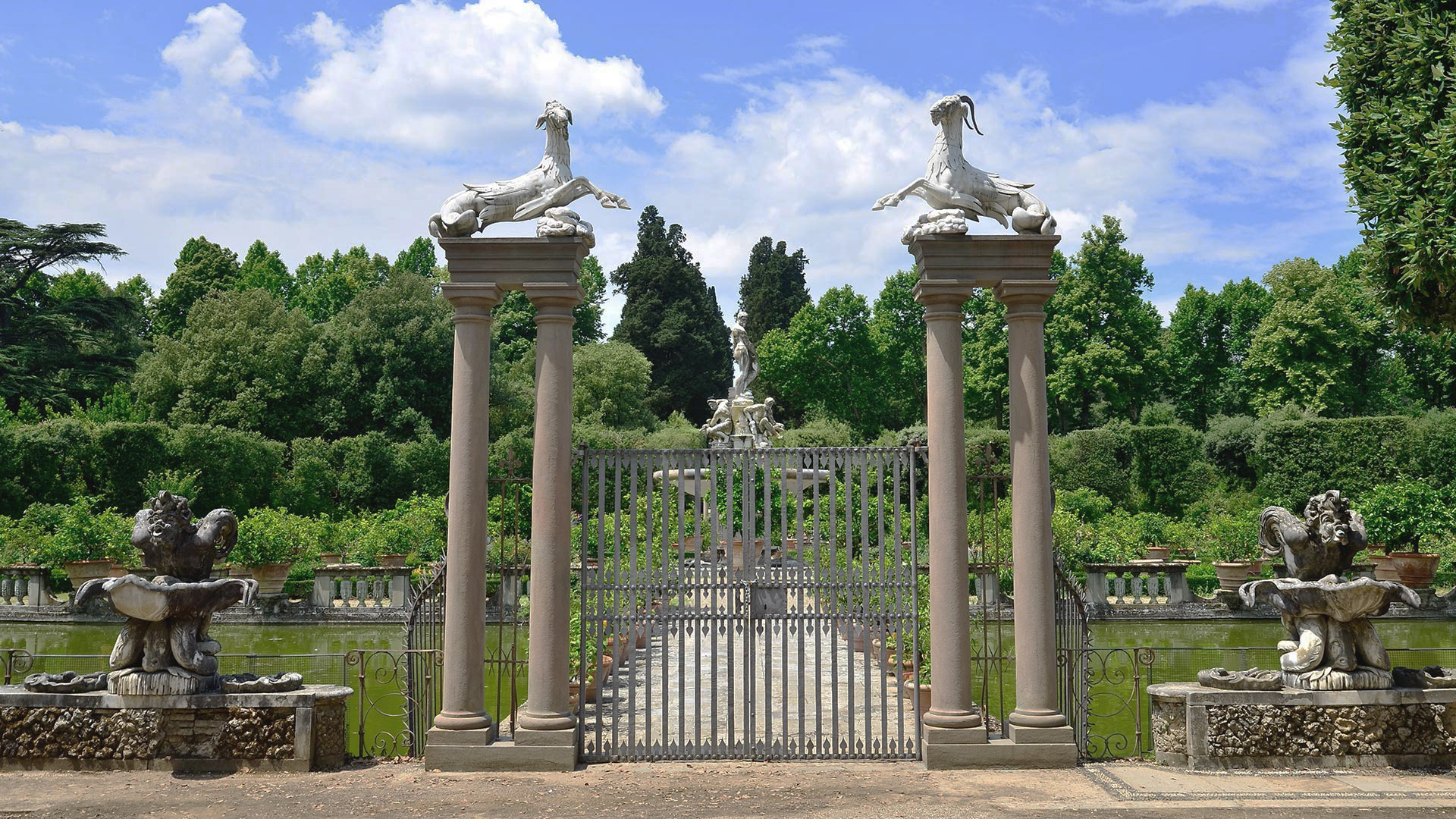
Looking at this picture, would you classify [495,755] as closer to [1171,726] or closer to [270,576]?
[1171,726]

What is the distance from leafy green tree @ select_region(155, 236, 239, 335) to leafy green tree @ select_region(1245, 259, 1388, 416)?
136 ft

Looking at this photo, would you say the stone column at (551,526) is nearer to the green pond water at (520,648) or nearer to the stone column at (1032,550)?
the stone column at (1032,550)

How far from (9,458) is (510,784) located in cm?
2676

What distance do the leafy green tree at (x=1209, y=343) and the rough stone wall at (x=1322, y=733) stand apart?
3694cm

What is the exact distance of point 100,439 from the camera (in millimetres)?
28594

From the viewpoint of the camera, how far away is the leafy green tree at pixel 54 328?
109 feet

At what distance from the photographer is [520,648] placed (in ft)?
54.6

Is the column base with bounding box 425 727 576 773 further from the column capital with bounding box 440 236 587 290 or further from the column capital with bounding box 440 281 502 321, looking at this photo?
the column capital with bounding box 440 236 587 290

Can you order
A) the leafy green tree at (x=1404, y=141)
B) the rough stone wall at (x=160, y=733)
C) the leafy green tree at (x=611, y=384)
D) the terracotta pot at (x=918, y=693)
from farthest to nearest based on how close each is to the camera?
the leafy green tree at (x=611, y=384)
the leafy green tree at (x=1404, y=141)
the terracotta pot at (x=918, y=693)
the rough stone wall at (x=160, y=733)

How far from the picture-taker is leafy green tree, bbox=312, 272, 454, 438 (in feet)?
118

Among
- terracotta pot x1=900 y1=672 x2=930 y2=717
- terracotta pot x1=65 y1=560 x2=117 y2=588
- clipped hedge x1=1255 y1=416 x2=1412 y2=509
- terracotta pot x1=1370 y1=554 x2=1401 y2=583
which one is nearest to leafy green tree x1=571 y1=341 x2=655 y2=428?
terracotta pot x1=65 y1=560 x2=117 y2=588

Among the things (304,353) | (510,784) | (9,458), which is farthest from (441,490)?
(510,784)

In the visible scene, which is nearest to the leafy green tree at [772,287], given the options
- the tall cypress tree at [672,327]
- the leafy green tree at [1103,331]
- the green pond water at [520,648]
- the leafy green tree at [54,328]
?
the tall cypress tree at [672,327]

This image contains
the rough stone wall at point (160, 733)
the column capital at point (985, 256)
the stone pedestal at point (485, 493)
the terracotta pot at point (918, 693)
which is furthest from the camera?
the column capital at point (985, 256)
